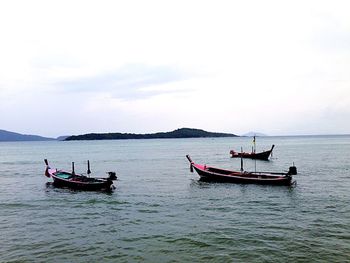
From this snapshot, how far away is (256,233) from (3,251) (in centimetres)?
1409

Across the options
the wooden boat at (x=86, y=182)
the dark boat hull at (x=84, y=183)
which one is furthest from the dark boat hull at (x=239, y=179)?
the dark boat hull at (x=84, y=183)

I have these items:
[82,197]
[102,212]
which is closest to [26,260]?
[102,212]

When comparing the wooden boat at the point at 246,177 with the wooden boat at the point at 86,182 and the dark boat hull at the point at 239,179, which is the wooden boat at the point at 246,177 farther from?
the wooden boat at the point at 86,182

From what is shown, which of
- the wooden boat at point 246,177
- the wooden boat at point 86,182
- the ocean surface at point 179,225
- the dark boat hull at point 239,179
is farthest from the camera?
the wooden boat at point 246,177

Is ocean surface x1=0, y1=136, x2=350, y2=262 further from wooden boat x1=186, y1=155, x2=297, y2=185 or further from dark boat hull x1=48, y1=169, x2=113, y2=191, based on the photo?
wooden boat x1=186, y1=155, x2=297, y2=185

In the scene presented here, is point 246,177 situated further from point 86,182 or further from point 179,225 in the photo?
point 179,225

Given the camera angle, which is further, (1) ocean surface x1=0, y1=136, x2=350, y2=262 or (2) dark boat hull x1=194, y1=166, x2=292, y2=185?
(2) dark boat hull x1=194, y1=166, x2=292, y2=185

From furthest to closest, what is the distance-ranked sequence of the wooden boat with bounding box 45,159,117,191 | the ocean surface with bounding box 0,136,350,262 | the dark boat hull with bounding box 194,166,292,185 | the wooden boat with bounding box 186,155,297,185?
the wooden boat with bounding box 186,155,297,185, the dark boat hull with bounding box 194,166,292,185, the wooden boat with bounding box 45,159,117,191, the ocean surface with bounding box 0,136,350,262

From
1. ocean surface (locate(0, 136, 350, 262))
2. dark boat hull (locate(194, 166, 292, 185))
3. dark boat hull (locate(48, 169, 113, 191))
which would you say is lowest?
ocean surface (locate(0, 136, 350, 262))

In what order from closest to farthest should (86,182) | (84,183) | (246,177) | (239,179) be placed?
1. (84,183)
2. (86,182)
3. (239,179)
4. (246,177)

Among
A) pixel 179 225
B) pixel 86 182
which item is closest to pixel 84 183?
pixel 86 182

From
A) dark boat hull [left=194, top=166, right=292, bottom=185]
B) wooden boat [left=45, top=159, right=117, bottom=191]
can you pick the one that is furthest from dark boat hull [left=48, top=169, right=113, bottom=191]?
dark boat hull [left=194, top=166, right=292, bottom=185]

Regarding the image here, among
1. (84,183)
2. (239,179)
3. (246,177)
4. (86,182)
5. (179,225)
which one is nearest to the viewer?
(179,225)

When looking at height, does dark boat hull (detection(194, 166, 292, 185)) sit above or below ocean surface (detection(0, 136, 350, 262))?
above
